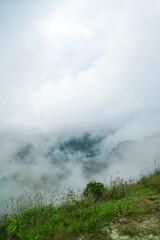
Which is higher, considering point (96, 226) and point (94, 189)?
point (94, 189)

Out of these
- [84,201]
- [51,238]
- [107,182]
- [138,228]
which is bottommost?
[138,228]

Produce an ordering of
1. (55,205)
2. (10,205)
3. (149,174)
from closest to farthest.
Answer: (10,205) < (55,205) < (149,174)

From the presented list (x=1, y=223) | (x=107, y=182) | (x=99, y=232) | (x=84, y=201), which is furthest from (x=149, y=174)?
(x=1, y=223)

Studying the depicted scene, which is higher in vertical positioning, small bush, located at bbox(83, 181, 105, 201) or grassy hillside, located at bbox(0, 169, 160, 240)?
small bush, located at bbox(83, 181, 105, 201)

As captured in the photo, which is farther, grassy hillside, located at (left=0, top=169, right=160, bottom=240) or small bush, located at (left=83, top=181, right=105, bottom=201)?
small bush, located at (left=83, top=181, right=105, bottom=201)

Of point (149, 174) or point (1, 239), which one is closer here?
point (1, 239)

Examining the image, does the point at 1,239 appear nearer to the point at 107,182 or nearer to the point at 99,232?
the point at 99,232

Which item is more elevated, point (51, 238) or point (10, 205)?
point (10, 205)

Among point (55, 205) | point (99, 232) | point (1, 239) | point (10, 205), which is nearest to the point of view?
point (99, 232)

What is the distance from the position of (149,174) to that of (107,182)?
5240mm

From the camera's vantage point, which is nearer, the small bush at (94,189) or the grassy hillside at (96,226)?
the grassy hillside at (96,226)

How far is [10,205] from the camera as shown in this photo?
6.08 m

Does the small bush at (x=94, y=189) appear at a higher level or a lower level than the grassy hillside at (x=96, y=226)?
higher

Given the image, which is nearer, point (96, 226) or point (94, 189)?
point (96, 226)
